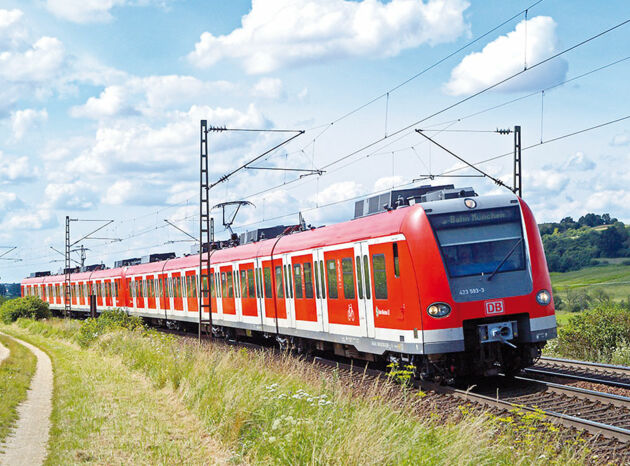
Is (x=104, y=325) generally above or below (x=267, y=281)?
below

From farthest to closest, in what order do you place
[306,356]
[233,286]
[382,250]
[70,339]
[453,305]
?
1. [70,339]
2. [233,286]
3. [306,356]
4. [382,250]
5. [453,305]

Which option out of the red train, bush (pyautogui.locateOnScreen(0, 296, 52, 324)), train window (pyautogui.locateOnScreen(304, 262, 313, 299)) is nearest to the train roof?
the red train

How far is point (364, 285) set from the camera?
1555cm

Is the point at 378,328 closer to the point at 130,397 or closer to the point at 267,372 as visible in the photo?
the point at 267,372

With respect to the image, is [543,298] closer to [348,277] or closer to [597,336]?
[348,277]

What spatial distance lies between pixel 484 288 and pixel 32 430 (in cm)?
805

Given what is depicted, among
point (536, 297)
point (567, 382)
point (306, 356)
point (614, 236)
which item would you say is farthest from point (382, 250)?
point (614, 236)

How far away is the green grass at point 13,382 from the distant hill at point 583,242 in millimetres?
71274

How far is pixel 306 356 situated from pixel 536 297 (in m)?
8.14

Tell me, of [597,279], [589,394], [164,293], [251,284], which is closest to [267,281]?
[251,284]

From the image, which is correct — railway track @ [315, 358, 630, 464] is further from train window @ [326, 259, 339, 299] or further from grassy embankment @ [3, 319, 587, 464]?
train window @ [326, 259, 339, 299]

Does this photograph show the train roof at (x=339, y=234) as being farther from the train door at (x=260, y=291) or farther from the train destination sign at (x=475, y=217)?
the train door at (x=260, y=291)

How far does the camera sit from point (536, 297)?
13.9 meters

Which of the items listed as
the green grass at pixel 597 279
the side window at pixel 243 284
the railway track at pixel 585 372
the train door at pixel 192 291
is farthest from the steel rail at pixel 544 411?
the green grass at pixel 597 279
